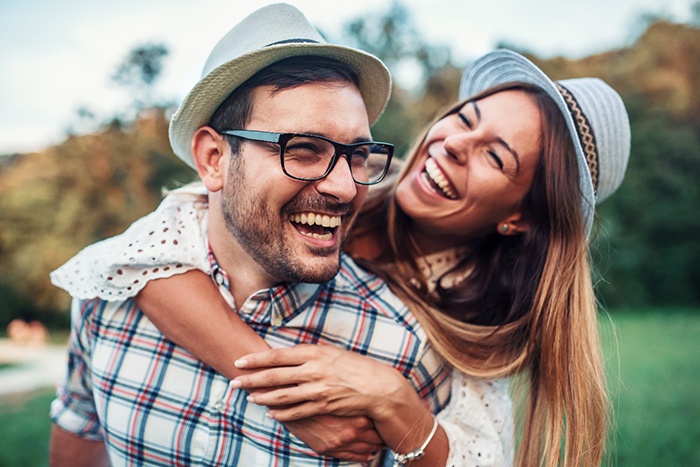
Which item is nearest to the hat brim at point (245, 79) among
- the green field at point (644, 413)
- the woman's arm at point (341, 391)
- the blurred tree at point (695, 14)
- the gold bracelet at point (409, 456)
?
the woman's arm at point (341, 391)

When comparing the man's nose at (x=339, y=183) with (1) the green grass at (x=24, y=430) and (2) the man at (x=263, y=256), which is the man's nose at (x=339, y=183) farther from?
(1) the green grass at (x=24, y=430)

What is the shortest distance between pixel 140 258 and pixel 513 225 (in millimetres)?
1650

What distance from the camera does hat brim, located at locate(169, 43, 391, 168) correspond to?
1.77 meters

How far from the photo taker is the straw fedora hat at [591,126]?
2.29m

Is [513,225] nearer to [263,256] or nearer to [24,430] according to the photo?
[263,256]

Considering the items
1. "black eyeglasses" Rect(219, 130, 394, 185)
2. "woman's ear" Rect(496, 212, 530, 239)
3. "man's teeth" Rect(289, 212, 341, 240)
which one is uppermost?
"black eyeglasses" Rect(219, 130, 394, 185)

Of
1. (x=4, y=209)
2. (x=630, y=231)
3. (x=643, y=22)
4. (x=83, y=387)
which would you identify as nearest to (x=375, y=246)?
(x=83, y=387)

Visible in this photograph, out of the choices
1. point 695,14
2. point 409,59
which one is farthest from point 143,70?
point 695,14

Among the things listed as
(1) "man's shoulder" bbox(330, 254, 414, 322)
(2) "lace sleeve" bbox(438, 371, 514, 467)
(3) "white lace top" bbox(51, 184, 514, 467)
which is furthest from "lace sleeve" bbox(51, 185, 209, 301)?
(2) "lace sleeve" bbox(438, 371, 514, 467)

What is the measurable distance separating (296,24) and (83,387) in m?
1.66

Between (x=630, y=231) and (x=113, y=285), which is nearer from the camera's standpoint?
(x=113, y=285)

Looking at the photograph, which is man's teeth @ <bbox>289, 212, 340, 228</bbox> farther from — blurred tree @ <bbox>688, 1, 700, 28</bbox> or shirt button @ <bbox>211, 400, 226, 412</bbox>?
blurred tree @ <bbox>688, 1, 700, 28</bbox>

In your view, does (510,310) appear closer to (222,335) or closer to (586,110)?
(586,110)

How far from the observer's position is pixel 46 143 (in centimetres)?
1155
